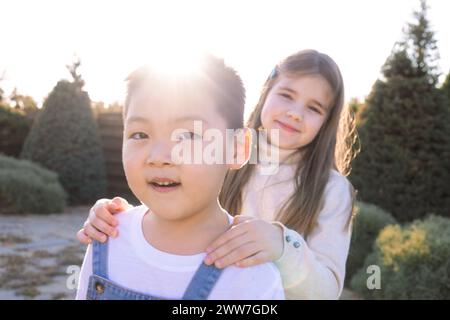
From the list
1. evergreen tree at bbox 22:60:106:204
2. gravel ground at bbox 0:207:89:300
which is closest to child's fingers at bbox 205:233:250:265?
gravel ground at bbox 0:207:89:300

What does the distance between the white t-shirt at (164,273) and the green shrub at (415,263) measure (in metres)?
3.22

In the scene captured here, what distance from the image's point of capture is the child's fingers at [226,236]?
4.34ft

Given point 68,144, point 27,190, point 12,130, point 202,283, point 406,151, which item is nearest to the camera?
point 202,283

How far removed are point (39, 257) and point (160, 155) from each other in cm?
509

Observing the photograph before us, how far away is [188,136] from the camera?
133cm

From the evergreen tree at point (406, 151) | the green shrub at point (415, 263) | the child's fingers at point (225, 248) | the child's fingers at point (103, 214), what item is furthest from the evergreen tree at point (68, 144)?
the child's fingers at point (225, 248)

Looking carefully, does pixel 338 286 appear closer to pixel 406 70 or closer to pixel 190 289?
pixel 190 289

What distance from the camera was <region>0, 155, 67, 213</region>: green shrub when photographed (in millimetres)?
8820

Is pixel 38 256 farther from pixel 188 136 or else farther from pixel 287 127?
pixel 188 136

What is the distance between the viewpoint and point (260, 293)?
127 cm

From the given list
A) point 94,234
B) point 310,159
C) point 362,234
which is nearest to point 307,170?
point 310,159

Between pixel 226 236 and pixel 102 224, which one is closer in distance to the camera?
pixel 226 236

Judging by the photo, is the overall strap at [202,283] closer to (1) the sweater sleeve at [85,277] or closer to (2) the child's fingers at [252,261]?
(2) the child's fingers at [252,261]

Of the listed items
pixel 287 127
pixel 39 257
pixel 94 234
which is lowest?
pixel 39 257
